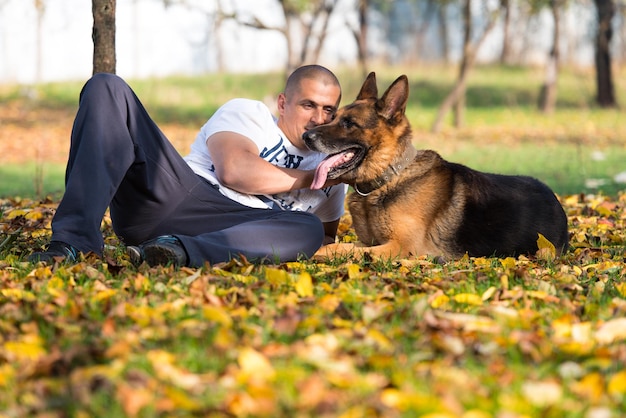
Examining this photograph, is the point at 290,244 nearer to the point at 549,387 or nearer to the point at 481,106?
the point at 549,387

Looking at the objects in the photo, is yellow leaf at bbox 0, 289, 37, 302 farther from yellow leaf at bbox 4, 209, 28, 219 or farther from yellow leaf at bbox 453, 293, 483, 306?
yellow leaf at bbox 4, 209, 28, 219

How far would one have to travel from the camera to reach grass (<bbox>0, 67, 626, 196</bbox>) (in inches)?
538

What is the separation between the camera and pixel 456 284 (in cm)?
404

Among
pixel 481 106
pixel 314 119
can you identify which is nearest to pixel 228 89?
pixel 481 106

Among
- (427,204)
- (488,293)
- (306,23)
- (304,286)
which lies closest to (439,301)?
(488,293)

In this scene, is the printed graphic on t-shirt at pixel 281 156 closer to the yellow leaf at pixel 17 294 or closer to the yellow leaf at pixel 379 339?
the yellow leaf at pixel 17 294

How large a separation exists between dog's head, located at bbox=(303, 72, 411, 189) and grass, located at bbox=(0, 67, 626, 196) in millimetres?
6082

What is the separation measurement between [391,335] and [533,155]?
1372 cm

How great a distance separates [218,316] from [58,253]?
162 centimetres

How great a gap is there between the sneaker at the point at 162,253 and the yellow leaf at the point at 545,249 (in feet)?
7.90

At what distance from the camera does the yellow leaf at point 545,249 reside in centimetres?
507

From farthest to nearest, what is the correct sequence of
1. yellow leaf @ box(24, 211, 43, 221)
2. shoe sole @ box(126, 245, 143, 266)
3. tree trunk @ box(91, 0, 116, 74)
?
tree trunk @ box(91, 0, 116, 74)
yellow leaf @ box(24, 211, 43, 221)
shoe sole @ box(126, 245, 143, 266)

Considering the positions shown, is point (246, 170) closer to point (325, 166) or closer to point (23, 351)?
point (325, 166)

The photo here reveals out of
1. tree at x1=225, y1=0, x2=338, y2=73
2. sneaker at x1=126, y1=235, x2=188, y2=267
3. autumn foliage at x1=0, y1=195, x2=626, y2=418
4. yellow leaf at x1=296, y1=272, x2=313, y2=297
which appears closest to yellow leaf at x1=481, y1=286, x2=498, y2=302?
autumn foliage at x1=0, y1=195, x2=626, y2=418
